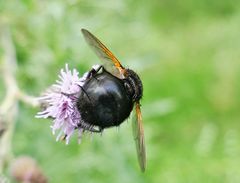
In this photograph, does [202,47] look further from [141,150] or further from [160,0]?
[141,150]

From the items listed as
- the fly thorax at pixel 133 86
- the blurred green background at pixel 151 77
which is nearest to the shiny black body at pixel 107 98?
the fly thorax at pixel 133 86

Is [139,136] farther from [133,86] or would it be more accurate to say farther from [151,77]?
[151,77]

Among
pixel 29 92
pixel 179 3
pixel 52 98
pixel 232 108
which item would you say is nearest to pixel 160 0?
pixel 179 3

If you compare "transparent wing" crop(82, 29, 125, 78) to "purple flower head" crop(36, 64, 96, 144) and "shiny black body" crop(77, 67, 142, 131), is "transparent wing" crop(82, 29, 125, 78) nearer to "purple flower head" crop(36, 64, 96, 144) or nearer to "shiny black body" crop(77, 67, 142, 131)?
"shiny black body" crop(77, 67, 142, 131)

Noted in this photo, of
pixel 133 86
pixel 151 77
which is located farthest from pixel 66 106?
pixel 151 77

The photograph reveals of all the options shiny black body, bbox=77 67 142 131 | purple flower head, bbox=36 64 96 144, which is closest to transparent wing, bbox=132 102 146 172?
shiny black body, bbox=77 67 142 131

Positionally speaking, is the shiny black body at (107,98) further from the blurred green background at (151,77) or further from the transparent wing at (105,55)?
the blurred green background at (151,77)
